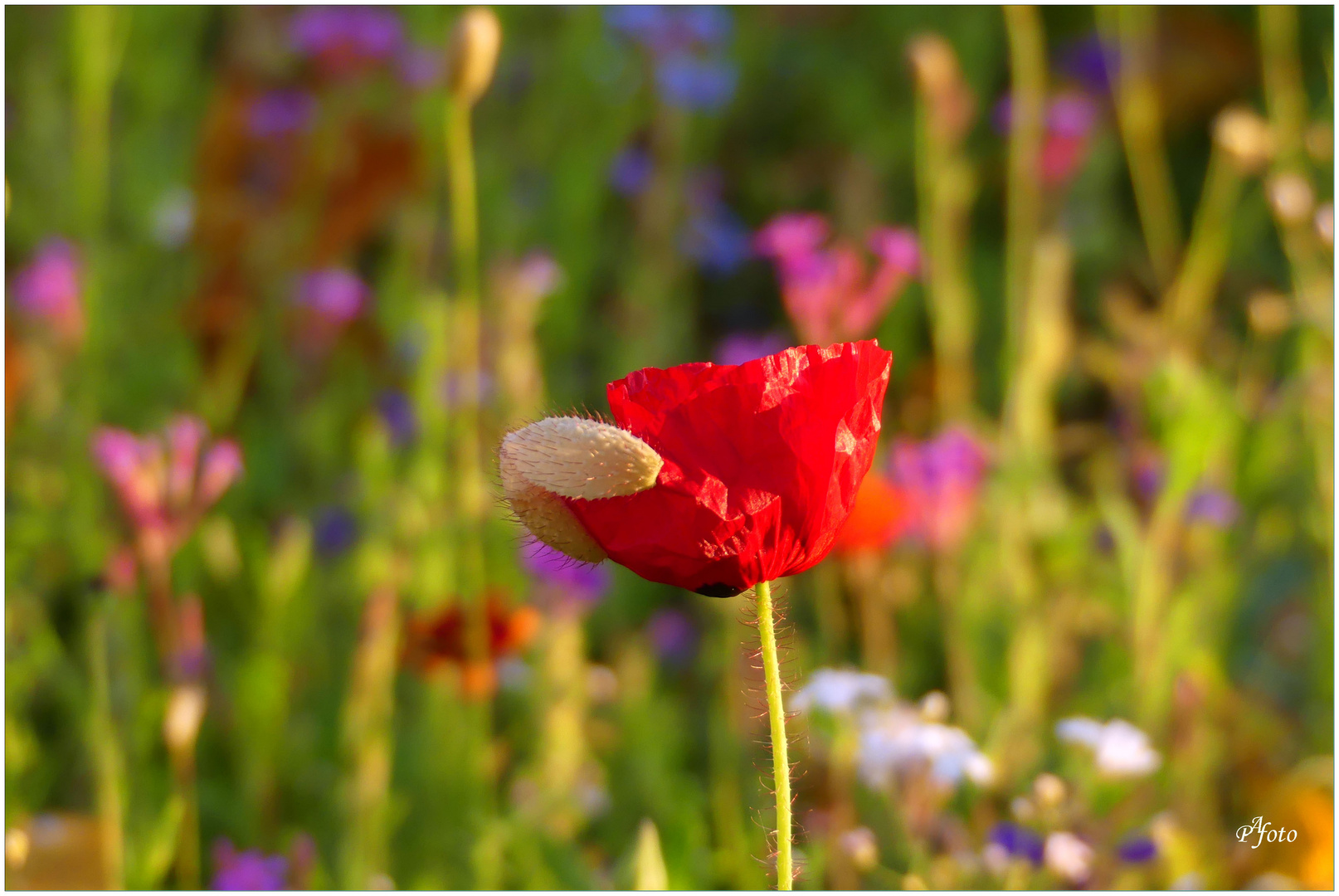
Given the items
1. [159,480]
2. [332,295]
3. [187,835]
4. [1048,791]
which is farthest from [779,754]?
[332,295]

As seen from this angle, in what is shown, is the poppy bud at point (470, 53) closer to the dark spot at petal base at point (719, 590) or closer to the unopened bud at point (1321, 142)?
the dark spot at petal base at point (719, 590)

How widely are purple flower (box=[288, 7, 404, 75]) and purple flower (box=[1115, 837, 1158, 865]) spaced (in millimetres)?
1838

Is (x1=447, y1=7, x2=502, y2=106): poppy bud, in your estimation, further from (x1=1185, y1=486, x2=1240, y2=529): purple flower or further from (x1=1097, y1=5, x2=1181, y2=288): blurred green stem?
(x1=1097, y1=5, x2=1181, y2=288): blurred green stem

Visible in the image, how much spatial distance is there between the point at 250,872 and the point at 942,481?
838 mm

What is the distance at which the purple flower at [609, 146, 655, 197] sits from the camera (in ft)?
7.39

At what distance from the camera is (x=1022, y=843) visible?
3.07 ft

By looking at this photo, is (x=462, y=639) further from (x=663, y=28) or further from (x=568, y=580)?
(x=663, y=28)

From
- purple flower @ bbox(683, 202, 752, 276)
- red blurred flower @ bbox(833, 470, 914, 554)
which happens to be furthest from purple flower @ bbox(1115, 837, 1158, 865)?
purple flower @ bbox(683, 202, 752, 276)

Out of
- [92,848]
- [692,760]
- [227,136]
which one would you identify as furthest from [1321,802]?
[227,136]

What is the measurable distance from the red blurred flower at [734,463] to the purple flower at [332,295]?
1.42 metres

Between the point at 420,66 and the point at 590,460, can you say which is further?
the point at 420,66

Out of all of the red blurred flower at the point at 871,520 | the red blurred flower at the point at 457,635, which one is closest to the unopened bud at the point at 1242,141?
the red blurred flower at the point at 871,520

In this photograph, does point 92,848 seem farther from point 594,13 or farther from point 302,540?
point 594,13

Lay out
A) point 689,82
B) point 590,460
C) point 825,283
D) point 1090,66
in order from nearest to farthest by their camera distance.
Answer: point 590,460 < point 825,283 < point 689,82 < point 1090,66
